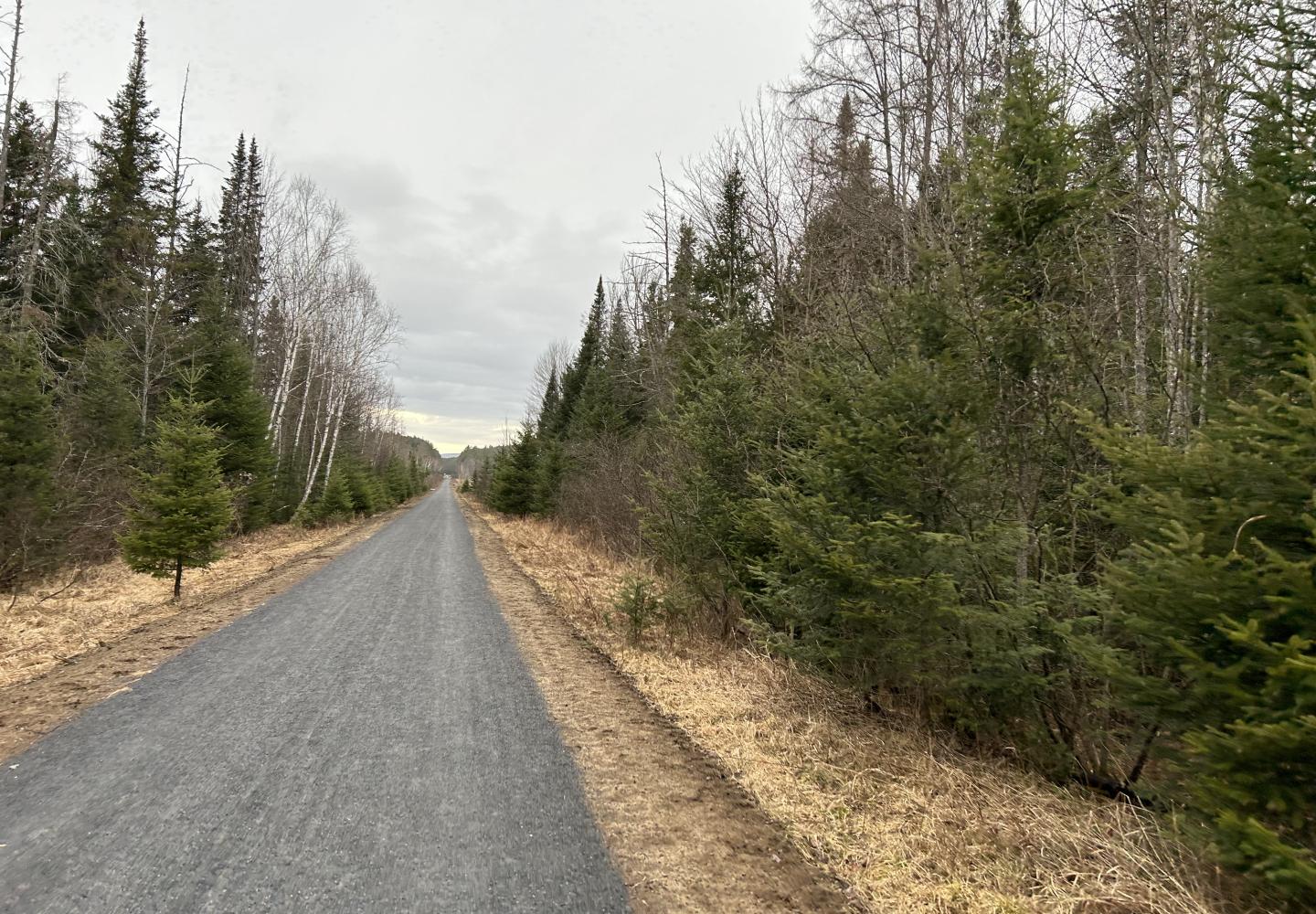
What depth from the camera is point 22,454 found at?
9148 millimetres

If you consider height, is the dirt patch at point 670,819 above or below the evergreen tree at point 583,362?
below

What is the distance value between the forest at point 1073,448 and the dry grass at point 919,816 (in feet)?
0.92

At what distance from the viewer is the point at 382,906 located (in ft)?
9.01

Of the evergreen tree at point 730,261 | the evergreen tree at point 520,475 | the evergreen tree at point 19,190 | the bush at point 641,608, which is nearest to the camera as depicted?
the bush at point 641,608

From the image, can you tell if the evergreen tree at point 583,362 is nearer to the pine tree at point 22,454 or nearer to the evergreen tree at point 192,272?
the evergreen tree at point 192,272

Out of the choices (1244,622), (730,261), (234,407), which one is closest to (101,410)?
(234,407)

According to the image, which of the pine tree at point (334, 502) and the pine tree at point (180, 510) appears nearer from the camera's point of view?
the pine tree at point (180, 510)

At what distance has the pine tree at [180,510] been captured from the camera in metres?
9.12

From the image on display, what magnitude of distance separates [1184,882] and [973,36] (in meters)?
9.78

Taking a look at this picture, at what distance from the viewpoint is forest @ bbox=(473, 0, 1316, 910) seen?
2.35m

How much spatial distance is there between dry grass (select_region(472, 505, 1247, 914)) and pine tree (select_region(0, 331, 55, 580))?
10023mm

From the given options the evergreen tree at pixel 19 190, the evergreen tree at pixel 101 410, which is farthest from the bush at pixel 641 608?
the evergreen tree at pixel 19 190

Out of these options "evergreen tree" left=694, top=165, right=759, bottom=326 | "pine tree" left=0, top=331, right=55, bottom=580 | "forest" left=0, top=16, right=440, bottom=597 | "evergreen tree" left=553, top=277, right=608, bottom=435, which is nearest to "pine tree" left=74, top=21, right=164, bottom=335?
"forest" left=0, top=16, right=440, bottom=597

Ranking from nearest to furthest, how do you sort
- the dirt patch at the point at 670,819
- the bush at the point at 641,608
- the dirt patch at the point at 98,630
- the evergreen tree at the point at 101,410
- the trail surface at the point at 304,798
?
the trail surface at the point at 304,798, the dirt patch at the point at 670,819, the dirt patch at the point at 98,630, the bush at the point at 641,608, the evergreen tree at the point at 101,410
